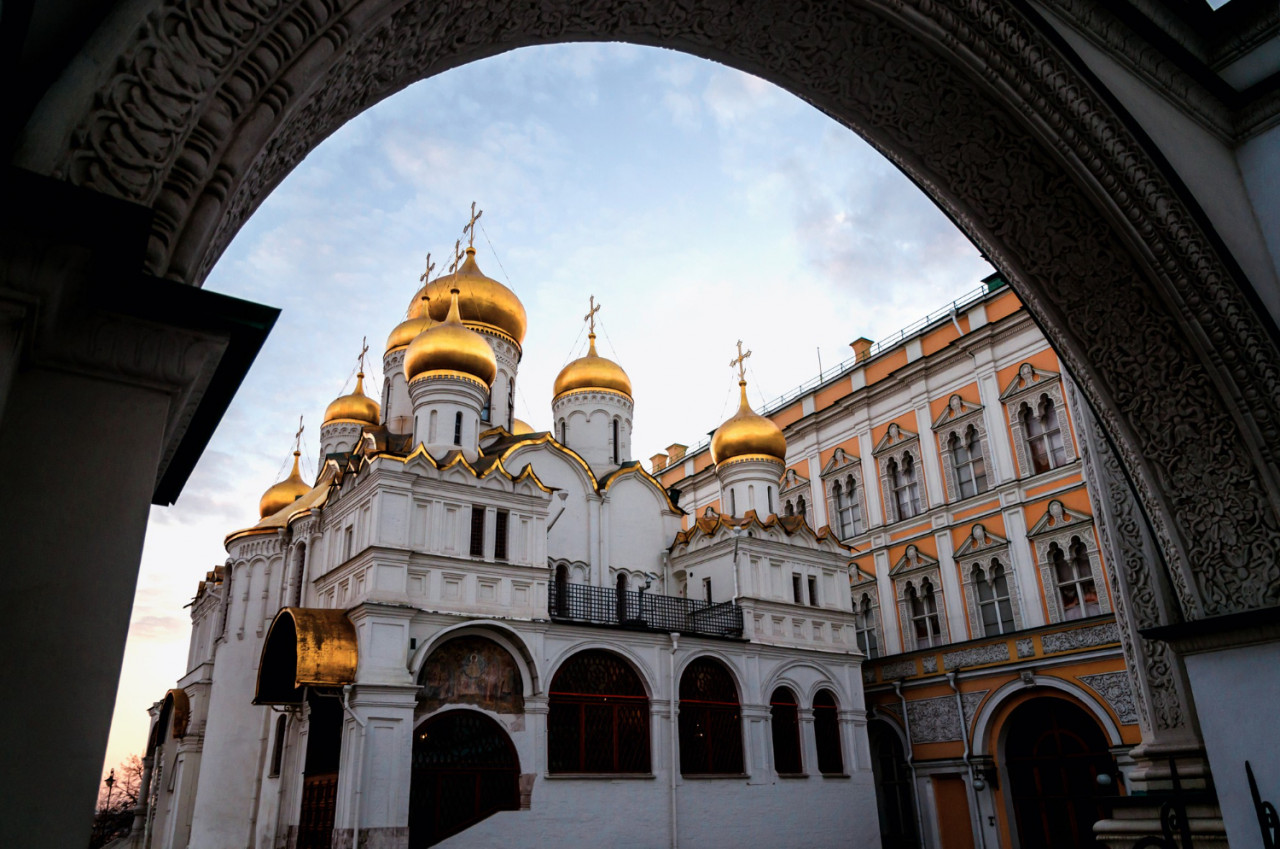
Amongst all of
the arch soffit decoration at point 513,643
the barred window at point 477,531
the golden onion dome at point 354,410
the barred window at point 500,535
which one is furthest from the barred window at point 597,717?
the golden onion dome at point 354,410

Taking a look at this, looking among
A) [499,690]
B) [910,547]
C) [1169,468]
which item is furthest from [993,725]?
[1169,468]

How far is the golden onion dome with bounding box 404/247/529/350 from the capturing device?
2212cm

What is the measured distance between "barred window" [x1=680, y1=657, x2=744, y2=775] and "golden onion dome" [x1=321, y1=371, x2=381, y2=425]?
1212 cm

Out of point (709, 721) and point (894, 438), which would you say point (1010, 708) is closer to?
point (709, 721)

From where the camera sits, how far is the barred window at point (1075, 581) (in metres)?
17.2

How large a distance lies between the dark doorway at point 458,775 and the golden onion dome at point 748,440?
1019 centimetres

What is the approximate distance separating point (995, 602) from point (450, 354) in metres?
13.1

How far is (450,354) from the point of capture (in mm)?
18016

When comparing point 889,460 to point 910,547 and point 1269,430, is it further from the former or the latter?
point 1269,430

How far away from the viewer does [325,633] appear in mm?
13375

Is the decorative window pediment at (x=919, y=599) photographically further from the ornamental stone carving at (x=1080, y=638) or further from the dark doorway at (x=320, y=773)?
the dark doorway at (x=320, y=773)

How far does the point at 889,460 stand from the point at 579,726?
11.1m

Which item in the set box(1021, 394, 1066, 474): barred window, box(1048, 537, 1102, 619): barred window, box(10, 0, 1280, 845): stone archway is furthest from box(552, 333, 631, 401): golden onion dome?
box(10, 0, 1280, 845): stone archway

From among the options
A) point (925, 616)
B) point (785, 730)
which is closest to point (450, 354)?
point (785, 730)
